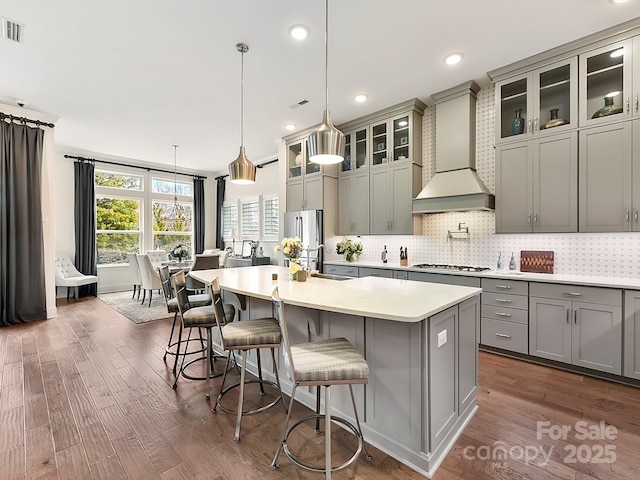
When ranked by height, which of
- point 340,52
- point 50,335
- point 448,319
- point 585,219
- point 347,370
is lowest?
point 50,335

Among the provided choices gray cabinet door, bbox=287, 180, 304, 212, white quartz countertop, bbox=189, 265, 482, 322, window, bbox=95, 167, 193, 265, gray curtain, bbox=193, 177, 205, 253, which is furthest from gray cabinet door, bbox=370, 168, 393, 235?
window, bbox=95, 167, 193, 265

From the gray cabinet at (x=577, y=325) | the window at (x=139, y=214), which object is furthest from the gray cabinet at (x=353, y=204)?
the window at (x=139, y=214)

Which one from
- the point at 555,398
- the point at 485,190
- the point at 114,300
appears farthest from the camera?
the point at 114,300

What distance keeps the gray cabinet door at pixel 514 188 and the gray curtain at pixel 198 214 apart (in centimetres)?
721

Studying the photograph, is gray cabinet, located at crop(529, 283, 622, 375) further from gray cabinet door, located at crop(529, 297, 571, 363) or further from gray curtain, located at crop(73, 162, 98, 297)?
gray curtain, located at crop(73, 162, 98, 297)

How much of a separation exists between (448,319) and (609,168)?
8.00ft

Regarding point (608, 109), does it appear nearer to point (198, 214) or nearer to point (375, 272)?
point (375, 272)

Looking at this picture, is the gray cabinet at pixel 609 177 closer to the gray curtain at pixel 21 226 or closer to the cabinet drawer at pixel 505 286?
the cabinet drawer at pixel 505 286

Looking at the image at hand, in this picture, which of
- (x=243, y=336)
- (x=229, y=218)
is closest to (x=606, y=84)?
(x=243, y=336)

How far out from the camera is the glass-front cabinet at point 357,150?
4.91 metres

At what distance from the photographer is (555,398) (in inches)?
97.2

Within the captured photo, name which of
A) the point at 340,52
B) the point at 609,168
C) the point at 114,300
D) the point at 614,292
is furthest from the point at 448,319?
the point at 114,300

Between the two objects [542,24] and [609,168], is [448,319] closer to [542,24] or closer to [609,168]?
[609,168]

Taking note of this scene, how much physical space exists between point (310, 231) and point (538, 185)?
3.15m
